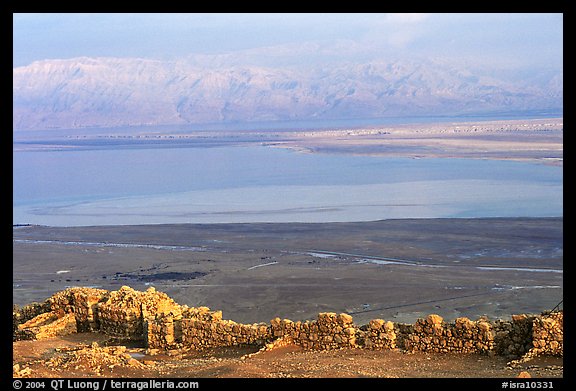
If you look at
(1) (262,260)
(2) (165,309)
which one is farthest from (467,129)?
(2) (165,309)

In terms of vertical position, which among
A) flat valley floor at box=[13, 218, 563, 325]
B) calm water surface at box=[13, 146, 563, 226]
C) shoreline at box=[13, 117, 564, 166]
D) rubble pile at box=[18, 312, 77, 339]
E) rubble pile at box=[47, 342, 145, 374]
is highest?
shoreline at box=[13, 117, 564, 166]

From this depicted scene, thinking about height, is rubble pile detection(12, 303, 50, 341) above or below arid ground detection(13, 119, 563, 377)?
above

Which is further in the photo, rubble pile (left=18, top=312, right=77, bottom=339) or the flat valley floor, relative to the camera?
the flat valley floor

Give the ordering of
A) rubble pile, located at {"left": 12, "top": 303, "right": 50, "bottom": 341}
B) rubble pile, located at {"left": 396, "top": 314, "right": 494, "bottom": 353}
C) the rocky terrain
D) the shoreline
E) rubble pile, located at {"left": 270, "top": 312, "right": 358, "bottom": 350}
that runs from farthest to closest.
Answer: the shoreline
rubble pile, located at {"left": 12, "top": 303, "right": 50, "bottom": 341}
rubble pile, located at {"left": 270, "top": 312, "right": 358, "bottom": 350}
rubble pile, located at {"left": 396, "top": 314, "right": 494, "bottom": 353}
the rocky terrain

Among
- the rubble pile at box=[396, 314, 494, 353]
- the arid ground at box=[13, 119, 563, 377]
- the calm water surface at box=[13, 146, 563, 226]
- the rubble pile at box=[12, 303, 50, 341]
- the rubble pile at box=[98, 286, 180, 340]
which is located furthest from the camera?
the calm water surface at box=[13, 146, 563, 226]

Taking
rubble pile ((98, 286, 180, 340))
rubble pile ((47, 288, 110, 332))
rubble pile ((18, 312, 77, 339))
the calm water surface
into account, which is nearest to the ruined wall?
rubble pile ((98, 286, 180, 340))

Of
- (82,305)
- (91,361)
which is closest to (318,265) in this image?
(82,305)

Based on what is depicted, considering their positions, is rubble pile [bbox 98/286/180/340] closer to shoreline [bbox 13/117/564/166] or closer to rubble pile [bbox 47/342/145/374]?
rubble pile [bbox 47/342/145/374]
